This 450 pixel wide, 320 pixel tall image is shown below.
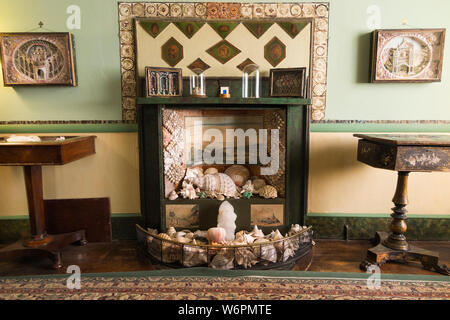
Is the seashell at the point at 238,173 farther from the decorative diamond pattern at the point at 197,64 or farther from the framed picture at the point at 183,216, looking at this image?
the decorative diamond pattern at the point at 197,64

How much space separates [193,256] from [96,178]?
4.08ft

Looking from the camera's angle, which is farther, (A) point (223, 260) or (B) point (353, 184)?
(B) point (353, 184)

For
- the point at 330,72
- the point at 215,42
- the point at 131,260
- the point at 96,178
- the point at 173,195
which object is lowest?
the point at 131,260

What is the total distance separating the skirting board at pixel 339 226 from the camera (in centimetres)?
274

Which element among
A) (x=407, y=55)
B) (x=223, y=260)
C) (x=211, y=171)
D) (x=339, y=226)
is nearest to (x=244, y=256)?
(x=223, y=260)

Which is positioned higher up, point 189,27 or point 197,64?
point 189,27

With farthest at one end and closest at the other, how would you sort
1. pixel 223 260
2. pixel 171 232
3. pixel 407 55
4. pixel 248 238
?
pixel 407 55
pixel 171 232
pixel 248 238
pixel 223 260

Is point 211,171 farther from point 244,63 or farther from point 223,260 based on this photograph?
point 244,63

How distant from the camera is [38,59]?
2605 mm

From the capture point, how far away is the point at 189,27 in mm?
2611

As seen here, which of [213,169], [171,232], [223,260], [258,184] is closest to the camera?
[223,260]

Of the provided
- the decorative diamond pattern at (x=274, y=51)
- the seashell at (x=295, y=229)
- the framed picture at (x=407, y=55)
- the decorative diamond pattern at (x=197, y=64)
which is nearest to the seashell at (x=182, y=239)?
the seashell at (x=295, y=229)

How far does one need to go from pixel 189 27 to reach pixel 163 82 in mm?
569
